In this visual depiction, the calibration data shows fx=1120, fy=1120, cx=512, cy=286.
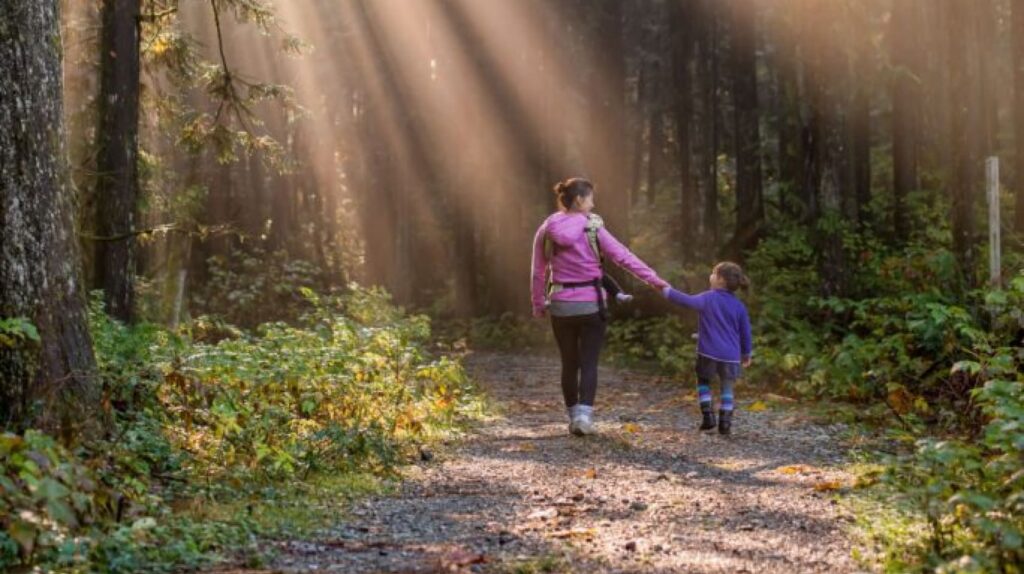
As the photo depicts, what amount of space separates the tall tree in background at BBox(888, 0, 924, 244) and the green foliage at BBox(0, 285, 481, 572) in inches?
621

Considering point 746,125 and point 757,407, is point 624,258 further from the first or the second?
point 746,125

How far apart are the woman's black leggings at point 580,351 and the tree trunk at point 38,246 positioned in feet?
14.2

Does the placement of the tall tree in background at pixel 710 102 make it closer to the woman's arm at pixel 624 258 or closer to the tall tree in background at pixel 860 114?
the tall tree in background at pixel 860 114

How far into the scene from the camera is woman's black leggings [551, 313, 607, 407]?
33.0 ft

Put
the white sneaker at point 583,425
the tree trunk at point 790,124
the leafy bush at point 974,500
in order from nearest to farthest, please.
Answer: the leafy bush at point 974,500 < the white sneaker at point 583,425 < the tree trunk at point 790,124

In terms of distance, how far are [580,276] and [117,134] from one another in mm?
7388

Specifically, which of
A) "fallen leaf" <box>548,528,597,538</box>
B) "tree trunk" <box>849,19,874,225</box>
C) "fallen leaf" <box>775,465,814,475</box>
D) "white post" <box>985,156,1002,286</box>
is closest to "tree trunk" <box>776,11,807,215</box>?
"tree trunk" <box>849,19,874,225</box>

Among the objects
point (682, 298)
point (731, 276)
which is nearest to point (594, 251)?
point (682, 298)

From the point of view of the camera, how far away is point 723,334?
10188 millimetres

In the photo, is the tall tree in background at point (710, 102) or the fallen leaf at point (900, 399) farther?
the tall tree in background at point (710, 102)

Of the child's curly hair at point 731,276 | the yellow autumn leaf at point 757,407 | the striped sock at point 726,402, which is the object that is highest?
the child's curly hair at point 731,276

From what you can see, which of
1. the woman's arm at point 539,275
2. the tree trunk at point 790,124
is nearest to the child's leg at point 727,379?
the woman's arm at point 539,275

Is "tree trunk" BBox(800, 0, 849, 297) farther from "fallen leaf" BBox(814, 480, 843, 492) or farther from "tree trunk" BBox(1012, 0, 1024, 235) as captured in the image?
"fallen leaf" BBox(814, 480, 843, 492)

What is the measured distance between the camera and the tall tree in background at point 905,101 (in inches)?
995
